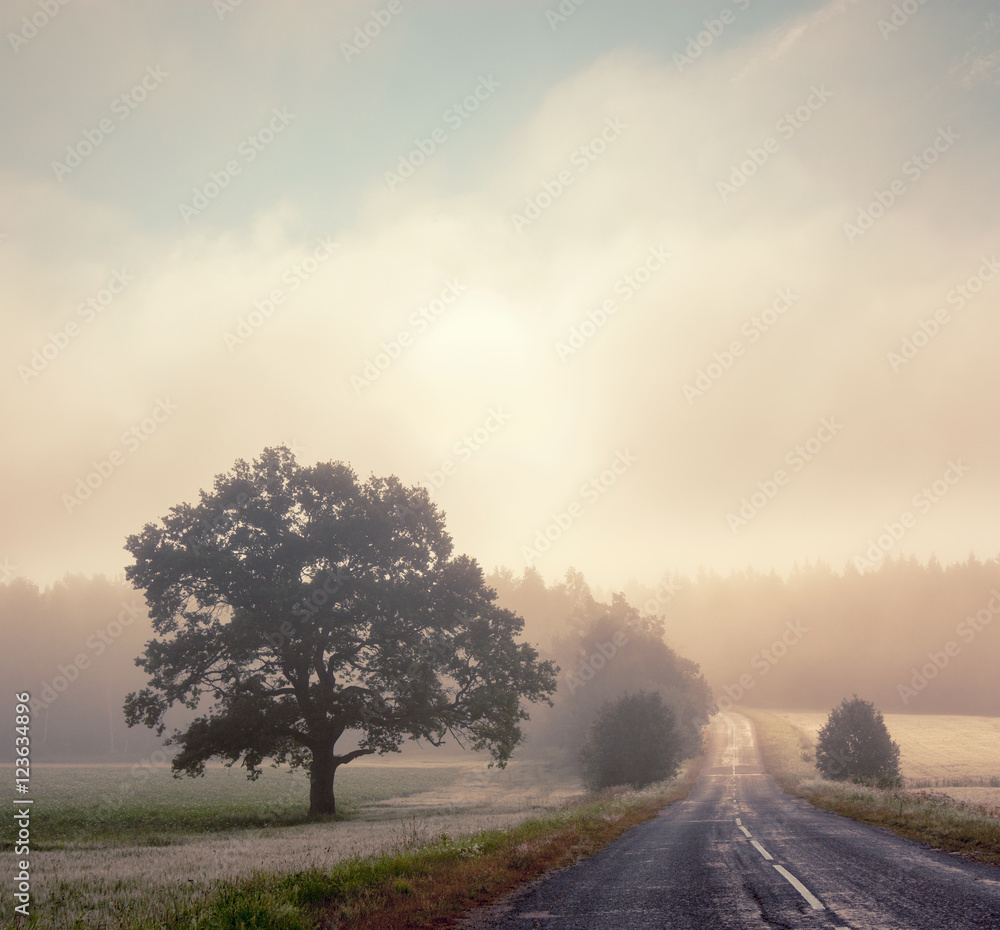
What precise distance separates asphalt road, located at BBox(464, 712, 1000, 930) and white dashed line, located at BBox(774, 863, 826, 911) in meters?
0.02

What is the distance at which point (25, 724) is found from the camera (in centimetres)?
1373

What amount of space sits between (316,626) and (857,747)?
4355 cm

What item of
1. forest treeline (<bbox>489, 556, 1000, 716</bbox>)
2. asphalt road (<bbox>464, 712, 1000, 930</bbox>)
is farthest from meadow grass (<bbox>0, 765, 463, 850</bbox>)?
forest treeline (<bbox>489, 556, 1000, 716</bbox>)

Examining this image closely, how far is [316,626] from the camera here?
88.1ft

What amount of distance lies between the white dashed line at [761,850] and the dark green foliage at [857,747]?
3589 centimetres

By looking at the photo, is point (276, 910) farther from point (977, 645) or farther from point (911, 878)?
point (977, 645)

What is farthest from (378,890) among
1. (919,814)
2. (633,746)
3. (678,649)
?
(678,649)

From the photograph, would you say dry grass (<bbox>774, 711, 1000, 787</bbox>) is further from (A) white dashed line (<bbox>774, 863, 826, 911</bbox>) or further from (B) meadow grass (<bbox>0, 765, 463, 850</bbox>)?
(B) meadow grass (<bbox>0, 765, 463, 850</bbox>)

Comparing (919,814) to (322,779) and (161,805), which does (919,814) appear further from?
(161,805)

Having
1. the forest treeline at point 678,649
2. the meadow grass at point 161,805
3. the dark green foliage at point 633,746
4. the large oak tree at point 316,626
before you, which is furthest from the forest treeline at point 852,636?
the large oak tree at point 316,626

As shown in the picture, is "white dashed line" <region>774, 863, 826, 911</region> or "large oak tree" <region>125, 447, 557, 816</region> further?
"large oak tree" <region>125, 447, 557, 816</region>

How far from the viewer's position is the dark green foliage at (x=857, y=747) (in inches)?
1804

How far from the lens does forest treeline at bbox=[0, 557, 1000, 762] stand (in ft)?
275

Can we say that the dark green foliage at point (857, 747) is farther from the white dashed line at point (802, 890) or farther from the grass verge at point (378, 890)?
the white dashed line at point (802, 890)
